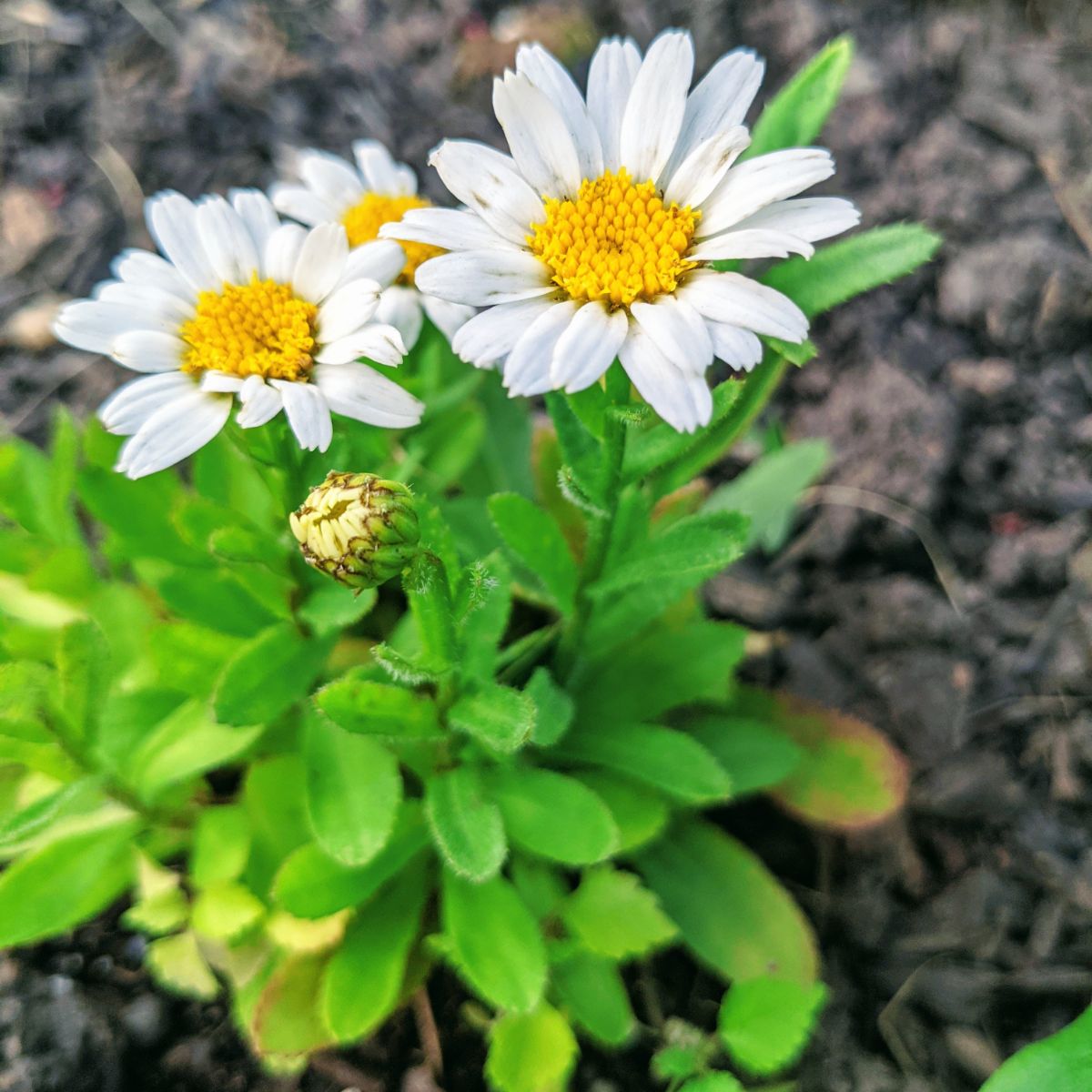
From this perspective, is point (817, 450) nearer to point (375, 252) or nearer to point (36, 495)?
point (375, 252)

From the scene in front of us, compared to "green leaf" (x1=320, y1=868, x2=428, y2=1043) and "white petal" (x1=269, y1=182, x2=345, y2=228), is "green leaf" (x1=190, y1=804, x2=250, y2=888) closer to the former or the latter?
"green leaf" (x1=320, y1=868, x2=428, y2=1043)

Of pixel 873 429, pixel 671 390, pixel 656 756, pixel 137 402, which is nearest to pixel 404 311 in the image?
pixel 137 402

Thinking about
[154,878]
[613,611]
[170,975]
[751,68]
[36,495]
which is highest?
[751,68]

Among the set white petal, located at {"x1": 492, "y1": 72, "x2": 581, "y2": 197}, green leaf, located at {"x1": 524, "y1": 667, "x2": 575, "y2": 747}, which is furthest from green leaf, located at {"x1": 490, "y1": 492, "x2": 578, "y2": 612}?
white petal, located at {"x1": 492, "y1": 72, "x2": 581, "y2": 197}

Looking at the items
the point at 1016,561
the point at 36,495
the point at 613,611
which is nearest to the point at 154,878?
the point at 36,495

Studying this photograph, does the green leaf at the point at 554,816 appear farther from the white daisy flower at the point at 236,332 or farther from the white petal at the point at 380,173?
the white petal at the point at 380,173

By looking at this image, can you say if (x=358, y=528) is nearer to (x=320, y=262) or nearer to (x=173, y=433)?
(x=173, y=433)

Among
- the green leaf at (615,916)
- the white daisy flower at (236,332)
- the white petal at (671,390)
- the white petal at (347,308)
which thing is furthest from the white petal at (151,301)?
the green leaf at (615,916)
